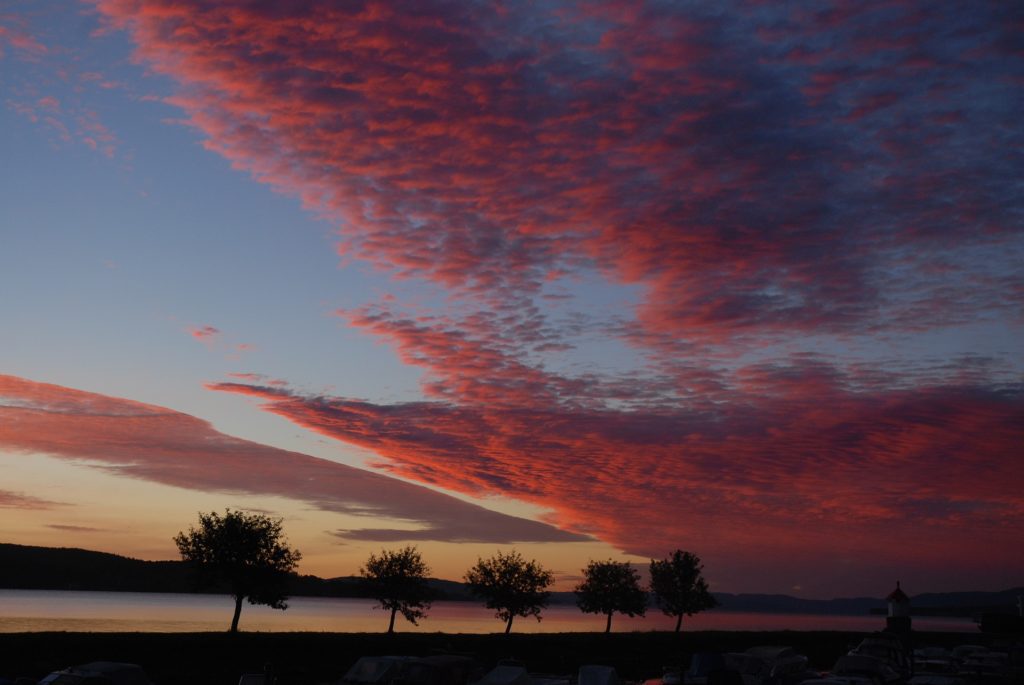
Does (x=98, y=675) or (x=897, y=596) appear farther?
(x=897, y=596)

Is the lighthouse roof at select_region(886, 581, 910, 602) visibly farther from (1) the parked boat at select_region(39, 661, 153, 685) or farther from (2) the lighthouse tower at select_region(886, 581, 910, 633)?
(1) the parked boat at select_region(39, 661, 153, 685)

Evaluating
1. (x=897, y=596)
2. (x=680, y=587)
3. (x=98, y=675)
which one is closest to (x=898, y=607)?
(x=897, y=596)

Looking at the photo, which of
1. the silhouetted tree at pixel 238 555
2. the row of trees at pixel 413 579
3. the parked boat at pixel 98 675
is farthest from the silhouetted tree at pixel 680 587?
the parked boat at pixel 98 675

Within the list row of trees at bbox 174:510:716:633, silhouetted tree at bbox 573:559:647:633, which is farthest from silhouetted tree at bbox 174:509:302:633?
silhouetted tree at bbox 573:559:647:633

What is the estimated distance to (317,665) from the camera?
51875 millimetres

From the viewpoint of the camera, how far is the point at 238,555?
2911 inches

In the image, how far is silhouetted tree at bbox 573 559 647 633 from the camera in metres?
106

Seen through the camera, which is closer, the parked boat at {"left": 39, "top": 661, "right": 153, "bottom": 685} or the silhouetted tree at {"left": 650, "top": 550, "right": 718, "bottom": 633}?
the parked boat at {"left": 39, "top": 661, "right": 153, "bottom": 685}

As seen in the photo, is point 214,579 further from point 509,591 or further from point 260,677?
point 260,677

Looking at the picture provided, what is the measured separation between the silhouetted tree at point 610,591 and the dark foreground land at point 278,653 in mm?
23913

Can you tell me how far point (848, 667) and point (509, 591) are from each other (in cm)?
5740

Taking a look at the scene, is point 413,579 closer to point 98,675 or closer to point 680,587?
point 680,587

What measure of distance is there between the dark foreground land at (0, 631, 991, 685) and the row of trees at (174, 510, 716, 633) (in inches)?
230

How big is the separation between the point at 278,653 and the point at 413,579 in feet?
115
